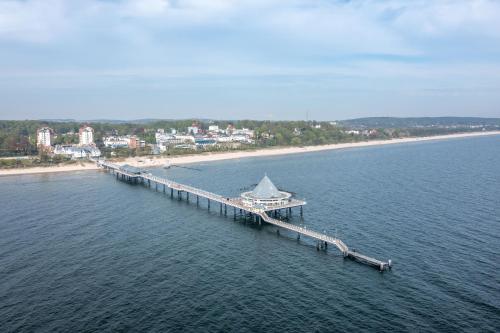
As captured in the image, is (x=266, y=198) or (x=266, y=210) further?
(x=266, y=198)

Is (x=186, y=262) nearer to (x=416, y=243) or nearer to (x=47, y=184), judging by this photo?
(x=416, y=243)

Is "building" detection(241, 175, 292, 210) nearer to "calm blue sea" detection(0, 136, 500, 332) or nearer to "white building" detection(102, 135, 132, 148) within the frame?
"calm blue sea" detection(0, 136, 500, 332)

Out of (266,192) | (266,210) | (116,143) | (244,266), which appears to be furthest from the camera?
(116,143)

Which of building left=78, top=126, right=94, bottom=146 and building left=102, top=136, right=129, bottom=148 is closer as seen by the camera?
building left=102, top=136, right=129, bottom=148

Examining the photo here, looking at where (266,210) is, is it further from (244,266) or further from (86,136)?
(86,136)

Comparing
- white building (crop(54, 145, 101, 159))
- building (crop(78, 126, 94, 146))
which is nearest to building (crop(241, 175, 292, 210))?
white building (crop(54, 145, 101, 159))

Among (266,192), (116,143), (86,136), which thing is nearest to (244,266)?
(266,192)

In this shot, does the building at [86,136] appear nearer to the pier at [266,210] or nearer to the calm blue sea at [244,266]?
the pier at [266,210]
